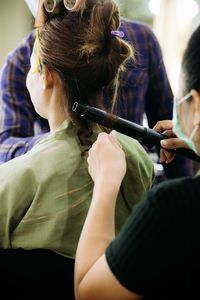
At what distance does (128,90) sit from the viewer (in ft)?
5.44

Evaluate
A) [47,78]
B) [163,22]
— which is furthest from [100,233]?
[163,22]

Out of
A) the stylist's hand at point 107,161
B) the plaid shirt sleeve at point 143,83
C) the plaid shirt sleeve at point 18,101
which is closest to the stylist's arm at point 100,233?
the stylist's hand at point 107,161

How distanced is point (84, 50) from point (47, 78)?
5.3 inches

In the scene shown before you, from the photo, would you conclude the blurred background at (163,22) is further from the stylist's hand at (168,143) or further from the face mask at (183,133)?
the face mask at (183,133)

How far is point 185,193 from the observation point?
708 millimetres

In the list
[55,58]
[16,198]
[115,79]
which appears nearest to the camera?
[16,198]

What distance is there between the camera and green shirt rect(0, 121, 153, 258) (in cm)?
102

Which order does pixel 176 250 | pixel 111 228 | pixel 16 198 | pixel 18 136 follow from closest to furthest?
pixel 176 250, pixel 111 228, pixel 16 198, pixel 18 136

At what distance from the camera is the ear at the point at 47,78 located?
1.16 meters

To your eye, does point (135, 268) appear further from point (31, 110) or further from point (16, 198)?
point (31, 110)

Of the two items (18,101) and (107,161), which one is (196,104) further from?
(18,101)

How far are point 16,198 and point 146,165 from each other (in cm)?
40

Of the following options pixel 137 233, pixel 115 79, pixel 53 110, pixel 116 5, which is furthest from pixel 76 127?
pixel 137 233

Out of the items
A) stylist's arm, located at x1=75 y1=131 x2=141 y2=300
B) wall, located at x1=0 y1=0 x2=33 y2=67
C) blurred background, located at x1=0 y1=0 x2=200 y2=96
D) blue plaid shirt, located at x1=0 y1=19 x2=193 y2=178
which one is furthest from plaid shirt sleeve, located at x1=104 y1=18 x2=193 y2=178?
wall, located at x1=0 y1=0 x2=33 y2=67
